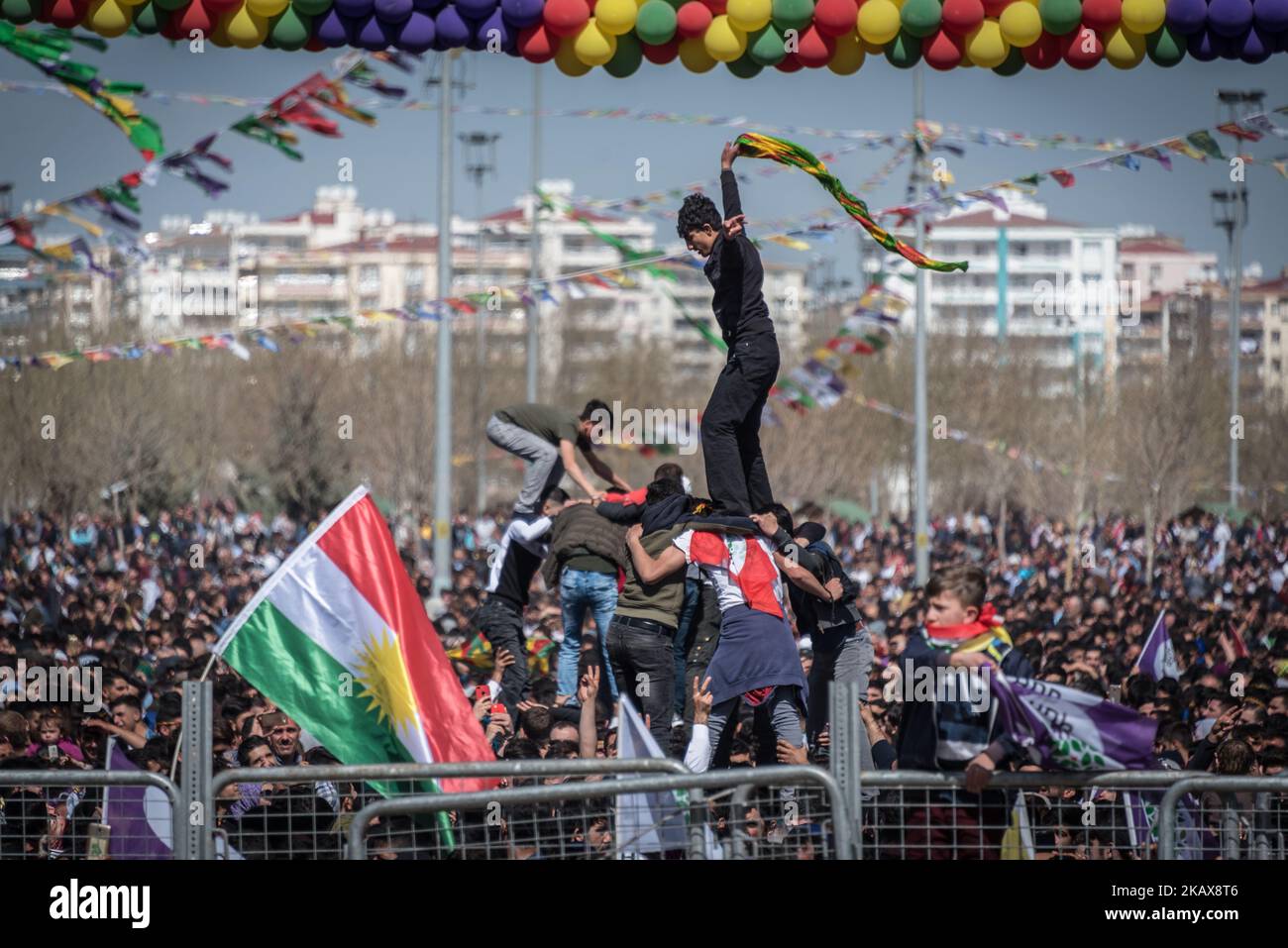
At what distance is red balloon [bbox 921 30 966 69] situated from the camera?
9.85m

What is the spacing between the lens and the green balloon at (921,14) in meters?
9.68

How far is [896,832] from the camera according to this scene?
6.60m

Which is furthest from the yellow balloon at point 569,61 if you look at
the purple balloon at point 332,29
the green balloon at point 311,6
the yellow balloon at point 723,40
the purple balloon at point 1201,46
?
the purple balloon at point 1201,46

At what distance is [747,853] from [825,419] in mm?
49387

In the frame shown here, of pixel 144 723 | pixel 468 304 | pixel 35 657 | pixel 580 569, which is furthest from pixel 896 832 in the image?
pixel 468 304

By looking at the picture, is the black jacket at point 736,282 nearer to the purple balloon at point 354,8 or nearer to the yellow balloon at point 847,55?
the yellow balloon at point 847,55

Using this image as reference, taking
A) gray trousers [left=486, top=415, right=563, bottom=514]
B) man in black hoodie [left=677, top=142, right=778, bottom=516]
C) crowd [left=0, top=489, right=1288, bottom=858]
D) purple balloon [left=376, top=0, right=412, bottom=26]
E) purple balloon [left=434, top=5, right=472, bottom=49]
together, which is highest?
purple balloon [left=376, top=0, right=412, bottom=26]

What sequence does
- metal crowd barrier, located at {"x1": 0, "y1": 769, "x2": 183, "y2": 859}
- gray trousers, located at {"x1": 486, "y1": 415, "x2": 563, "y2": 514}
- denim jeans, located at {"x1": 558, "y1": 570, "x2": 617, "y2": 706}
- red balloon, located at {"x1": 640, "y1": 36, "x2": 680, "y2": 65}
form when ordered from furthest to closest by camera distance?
1. gray trousers, located at {"x1": 486, "y1": 415, "x2": 563, "y2": 514}
2. denim jeans, located at {"x1": 558, "y1": 570, "x2": 617, "y2": 706}
3. red balloon, located at {"x1": 640, "y1": 36, "x2": 680, "y2": 65}
4. metal crowd barrier, located at {"x1": 0, "y1": 769, "x2": 183, "y2": 859}

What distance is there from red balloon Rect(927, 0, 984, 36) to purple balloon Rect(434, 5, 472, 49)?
266cm

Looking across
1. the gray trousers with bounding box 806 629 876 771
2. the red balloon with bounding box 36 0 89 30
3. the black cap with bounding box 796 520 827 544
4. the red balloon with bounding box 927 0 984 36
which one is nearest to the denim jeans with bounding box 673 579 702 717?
the black cap with bounding box 796 520 827 544

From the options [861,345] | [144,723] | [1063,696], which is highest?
[861,345]

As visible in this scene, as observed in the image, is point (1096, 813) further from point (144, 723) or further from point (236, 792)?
point (144, 723)

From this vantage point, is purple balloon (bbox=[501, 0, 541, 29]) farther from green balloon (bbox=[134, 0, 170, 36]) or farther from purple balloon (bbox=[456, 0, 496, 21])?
green balloon (bbox=[134, 0, 170, 36])

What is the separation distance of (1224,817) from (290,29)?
21.0 ft
